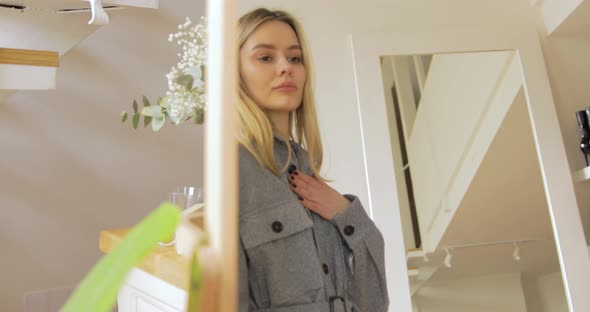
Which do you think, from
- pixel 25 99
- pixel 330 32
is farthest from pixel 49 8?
pixel 330 32

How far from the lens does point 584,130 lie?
1.93m

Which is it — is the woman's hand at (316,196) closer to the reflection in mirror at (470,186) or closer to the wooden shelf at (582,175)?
the reflection in mirror at (470,186)

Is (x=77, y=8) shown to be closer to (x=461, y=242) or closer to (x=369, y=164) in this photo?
(x=369, y=164)

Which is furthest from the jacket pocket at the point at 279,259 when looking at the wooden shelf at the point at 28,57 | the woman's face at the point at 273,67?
the wooden shelf at the point at 28,57

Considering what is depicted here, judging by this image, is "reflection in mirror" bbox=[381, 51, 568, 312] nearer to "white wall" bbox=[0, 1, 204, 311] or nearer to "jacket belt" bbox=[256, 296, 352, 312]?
"white wall" bbox=[0, 1, 204, 311]

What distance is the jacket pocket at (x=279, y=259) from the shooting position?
0.64 meters

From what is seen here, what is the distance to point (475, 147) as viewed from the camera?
6.25 feet

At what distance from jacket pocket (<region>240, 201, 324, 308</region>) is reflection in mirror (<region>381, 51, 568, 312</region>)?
1.14 m

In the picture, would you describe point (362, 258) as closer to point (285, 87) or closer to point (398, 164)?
point (285, 87)

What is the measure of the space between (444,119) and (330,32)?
542 mm

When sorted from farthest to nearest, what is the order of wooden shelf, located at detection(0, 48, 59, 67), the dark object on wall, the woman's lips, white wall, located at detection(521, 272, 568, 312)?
the dark object on wall
white wall, located at detection(521, 272, 568, 312)
wooden shelf, located at detection(0, 48, 59, 67)
the woman's lips

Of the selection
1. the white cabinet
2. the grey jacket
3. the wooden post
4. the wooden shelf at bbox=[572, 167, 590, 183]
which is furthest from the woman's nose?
the wooden shelf at bbox=[572, 167, 590, 183]

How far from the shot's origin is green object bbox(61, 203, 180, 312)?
Answer: 0.33 ft

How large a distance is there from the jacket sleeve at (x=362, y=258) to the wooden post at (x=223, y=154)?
1.94 feet
